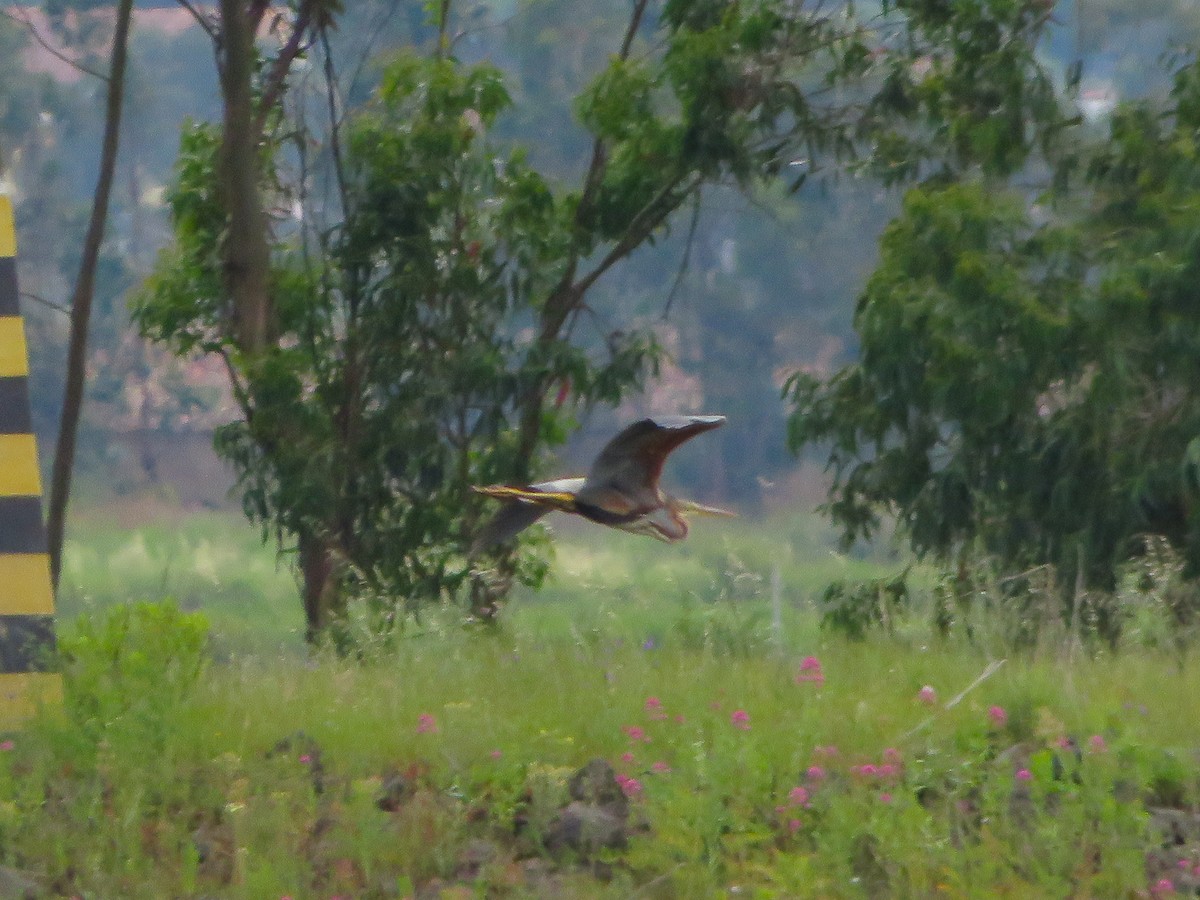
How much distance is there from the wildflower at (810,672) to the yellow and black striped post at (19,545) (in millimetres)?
2248

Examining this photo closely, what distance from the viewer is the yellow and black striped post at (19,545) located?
5.61 m

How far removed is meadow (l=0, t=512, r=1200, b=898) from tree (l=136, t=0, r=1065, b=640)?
4.58 m

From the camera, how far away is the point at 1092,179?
402 inches

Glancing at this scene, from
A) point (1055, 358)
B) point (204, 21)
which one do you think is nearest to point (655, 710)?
point (1055, 358)

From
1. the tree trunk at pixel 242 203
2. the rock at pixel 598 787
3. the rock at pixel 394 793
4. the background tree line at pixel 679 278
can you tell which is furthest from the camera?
the tree trunk at pixel 242 203

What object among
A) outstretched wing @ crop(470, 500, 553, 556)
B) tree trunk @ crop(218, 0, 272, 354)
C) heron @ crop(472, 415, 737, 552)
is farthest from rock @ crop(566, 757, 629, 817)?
tree trunk @ crop(218, 0, 272, 354)

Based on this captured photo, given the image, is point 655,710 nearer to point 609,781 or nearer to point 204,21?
point 609,781

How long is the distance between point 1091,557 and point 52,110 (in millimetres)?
27475

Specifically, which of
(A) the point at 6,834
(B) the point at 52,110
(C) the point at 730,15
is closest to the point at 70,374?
(C) the point at 730,15

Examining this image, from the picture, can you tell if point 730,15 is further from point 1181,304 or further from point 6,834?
point 6,834

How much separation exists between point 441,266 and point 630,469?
5.12m

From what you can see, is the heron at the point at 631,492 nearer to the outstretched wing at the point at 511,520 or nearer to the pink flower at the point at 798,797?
the outstretched wing at the point at 511,520

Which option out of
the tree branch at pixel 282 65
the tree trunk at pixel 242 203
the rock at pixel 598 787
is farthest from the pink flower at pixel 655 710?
the tree branch at pixel 282 65

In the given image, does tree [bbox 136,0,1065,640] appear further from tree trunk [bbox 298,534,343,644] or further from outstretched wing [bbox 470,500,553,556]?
outstretched wing [bbox 470,500,553,556]
